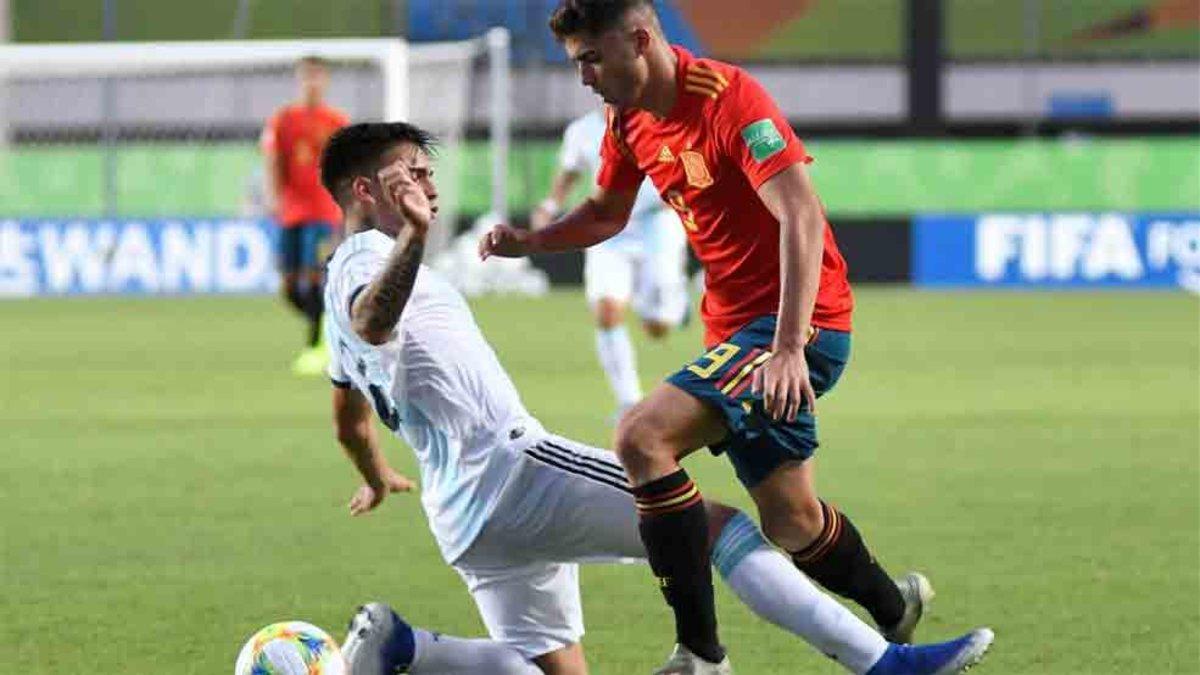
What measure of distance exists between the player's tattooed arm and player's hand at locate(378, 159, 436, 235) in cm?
3

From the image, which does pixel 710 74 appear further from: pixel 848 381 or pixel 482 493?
pixel 848 381

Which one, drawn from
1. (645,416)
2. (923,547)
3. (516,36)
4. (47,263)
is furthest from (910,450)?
(516,36)

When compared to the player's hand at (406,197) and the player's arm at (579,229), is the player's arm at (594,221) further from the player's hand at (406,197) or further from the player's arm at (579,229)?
the player's hand at (406,197)

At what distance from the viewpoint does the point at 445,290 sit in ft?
20.1

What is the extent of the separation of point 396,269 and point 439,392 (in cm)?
41

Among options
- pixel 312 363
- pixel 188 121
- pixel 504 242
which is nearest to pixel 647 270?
pixel 312 363

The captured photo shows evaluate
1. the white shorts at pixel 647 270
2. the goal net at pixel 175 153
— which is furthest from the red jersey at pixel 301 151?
the goal net at pixel 175 153

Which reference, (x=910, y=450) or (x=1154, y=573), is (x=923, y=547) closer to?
(x=1154, y=573)

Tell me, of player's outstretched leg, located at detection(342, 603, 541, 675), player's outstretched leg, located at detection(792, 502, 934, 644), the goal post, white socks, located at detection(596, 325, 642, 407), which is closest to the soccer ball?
player's outstretched leg, located at detection(342, 603, 541, 675)

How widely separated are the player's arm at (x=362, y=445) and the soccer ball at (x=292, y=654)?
523 mm

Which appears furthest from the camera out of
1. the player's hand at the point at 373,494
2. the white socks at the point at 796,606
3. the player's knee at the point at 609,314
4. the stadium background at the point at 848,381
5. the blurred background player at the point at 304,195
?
the blurred background player at the point at 304,195

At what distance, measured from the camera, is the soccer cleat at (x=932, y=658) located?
19.3ft

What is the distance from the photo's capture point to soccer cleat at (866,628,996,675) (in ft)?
19.3

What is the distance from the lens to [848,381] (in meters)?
17.5
